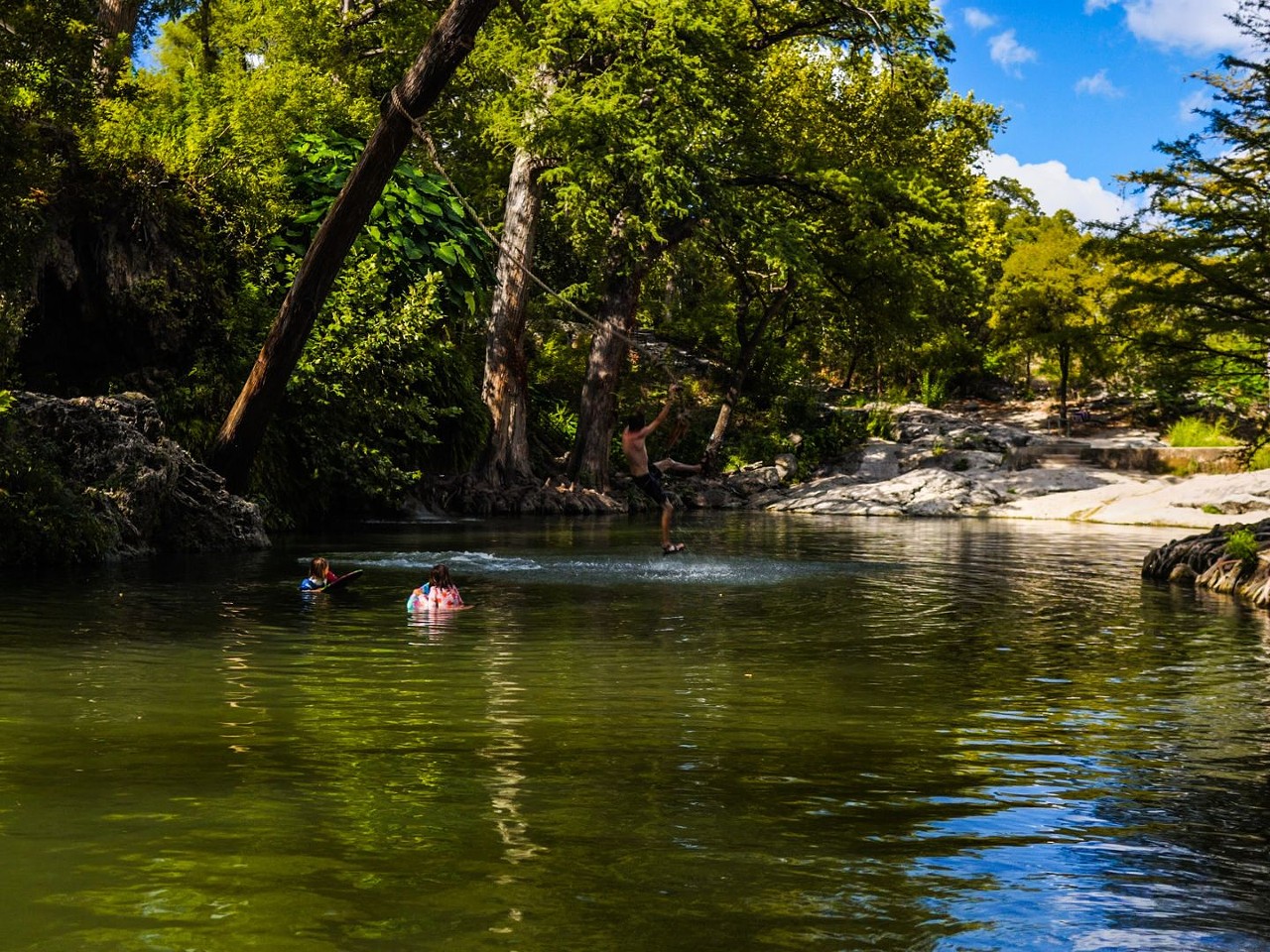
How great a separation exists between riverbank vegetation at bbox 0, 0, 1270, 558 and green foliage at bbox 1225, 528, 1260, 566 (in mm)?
4559

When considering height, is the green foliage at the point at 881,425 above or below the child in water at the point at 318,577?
above

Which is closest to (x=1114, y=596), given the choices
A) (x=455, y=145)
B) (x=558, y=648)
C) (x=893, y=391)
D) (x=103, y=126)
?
(x=558, y=648)

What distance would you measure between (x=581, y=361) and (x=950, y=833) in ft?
136

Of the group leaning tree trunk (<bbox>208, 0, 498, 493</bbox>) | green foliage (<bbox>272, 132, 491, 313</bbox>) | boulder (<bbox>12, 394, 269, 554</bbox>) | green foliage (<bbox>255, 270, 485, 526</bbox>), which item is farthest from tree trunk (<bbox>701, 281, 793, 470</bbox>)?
boulder (<bbox>12, 394, 269, 554</bbox>)

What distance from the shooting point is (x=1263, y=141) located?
2128 centimetres

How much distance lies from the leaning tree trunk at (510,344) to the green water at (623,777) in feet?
68.1

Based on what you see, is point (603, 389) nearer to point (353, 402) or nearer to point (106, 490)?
point (353, 402)

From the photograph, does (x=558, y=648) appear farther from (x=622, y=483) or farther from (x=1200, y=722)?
(x=622, y=483)

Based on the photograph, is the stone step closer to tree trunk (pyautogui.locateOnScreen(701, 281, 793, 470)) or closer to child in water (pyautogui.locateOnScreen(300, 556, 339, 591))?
tree trunk (pyautogui.locateOnScreen(701, 281, 793, 470))

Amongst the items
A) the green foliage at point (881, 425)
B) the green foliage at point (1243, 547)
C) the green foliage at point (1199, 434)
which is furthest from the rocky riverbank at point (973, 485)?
the green foliage at point (1243, 547)

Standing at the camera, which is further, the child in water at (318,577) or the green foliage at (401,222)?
the green foliage at (401,222)

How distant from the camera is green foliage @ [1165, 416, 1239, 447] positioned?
45.4m

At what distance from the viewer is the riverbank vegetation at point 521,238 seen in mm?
21906

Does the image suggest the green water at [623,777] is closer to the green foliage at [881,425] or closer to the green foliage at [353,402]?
the green foliage at [353,402]
